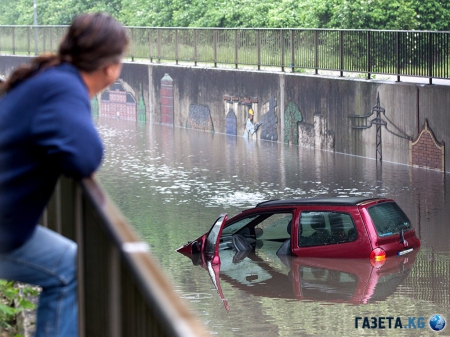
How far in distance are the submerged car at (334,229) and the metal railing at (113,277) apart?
9.27 metres

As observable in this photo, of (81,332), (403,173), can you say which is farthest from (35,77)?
(403,173)

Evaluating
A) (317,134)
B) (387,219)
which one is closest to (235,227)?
(387,219)

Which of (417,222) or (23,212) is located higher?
(23,212)

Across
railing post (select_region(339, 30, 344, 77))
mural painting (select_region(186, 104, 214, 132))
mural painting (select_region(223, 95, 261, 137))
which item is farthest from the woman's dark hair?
mural painting (select_region(186, 104, 214, 132))

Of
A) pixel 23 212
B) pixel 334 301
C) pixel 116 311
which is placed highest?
pixel 23 212

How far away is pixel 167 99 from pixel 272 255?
25412mm

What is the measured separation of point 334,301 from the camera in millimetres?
12211

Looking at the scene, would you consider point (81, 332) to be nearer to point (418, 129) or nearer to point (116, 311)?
point (116, 311)

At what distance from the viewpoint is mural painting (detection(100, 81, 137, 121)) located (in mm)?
43000

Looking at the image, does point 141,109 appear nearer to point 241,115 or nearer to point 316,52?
point 241,115

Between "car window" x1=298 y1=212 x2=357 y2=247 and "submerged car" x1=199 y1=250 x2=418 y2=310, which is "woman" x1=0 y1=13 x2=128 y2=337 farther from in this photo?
"car window" x1=298 y1=212 x2=357 y2=247

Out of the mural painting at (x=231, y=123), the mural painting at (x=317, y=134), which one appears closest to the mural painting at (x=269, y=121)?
the mural painting at (x=317, y=134)

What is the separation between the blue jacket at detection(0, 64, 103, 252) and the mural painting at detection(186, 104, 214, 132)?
3322 centimetres

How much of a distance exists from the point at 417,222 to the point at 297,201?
14.9 feet
